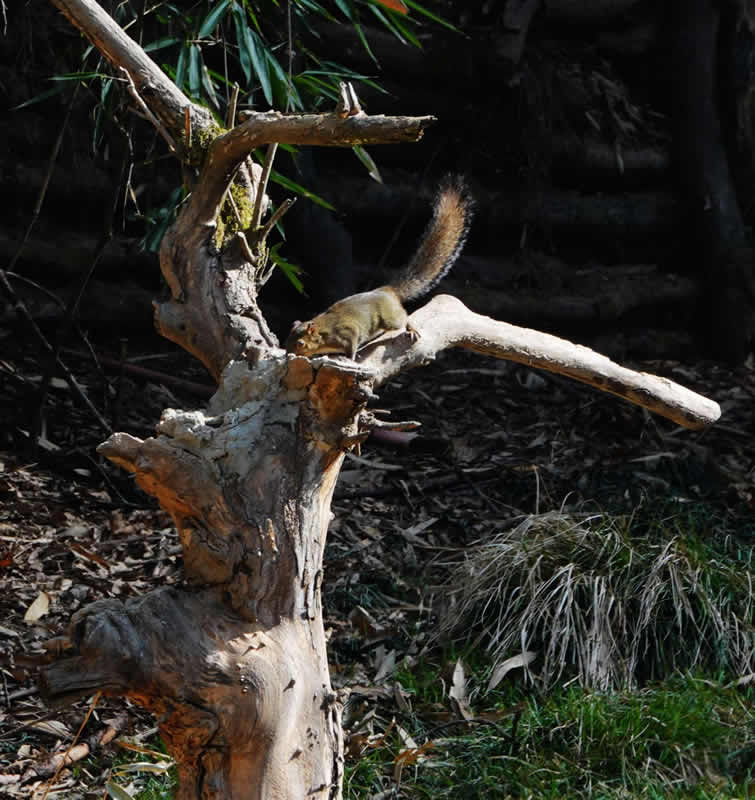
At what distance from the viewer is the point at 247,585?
142cm

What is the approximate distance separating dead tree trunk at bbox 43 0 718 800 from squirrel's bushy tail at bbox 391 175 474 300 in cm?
88

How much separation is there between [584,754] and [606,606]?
514 millimetres

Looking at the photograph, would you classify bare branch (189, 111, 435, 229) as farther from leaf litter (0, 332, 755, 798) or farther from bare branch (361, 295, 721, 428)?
leaf litter (0, 332, 755, 798)

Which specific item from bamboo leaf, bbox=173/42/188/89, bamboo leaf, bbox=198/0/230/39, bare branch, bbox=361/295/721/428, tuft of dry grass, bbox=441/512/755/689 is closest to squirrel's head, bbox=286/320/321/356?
bare branch, bbox=361/295/721/428

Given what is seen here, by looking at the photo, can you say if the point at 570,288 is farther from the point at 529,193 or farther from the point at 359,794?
the point at 359,794

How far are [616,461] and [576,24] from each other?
8.20 feet

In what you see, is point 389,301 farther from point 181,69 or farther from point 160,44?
point 160,44

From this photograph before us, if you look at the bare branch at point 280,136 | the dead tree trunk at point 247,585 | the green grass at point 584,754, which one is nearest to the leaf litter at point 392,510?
the green grass at point 584,754

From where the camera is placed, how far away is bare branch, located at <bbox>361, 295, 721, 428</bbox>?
1807 mm

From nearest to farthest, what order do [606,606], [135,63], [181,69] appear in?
1. [135,63]
2. [181,69]
3. [606,606]

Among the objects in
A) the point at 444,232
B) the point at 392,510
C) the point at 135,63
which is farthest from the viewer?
the point at 392,510

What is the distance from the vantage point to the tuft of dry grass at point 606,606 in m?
2.71

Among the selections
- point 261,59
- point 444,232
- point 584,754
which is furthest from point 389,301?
point 584,754

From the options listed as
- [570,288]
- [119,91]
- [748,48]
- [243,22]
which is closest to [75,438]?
[119,91]
